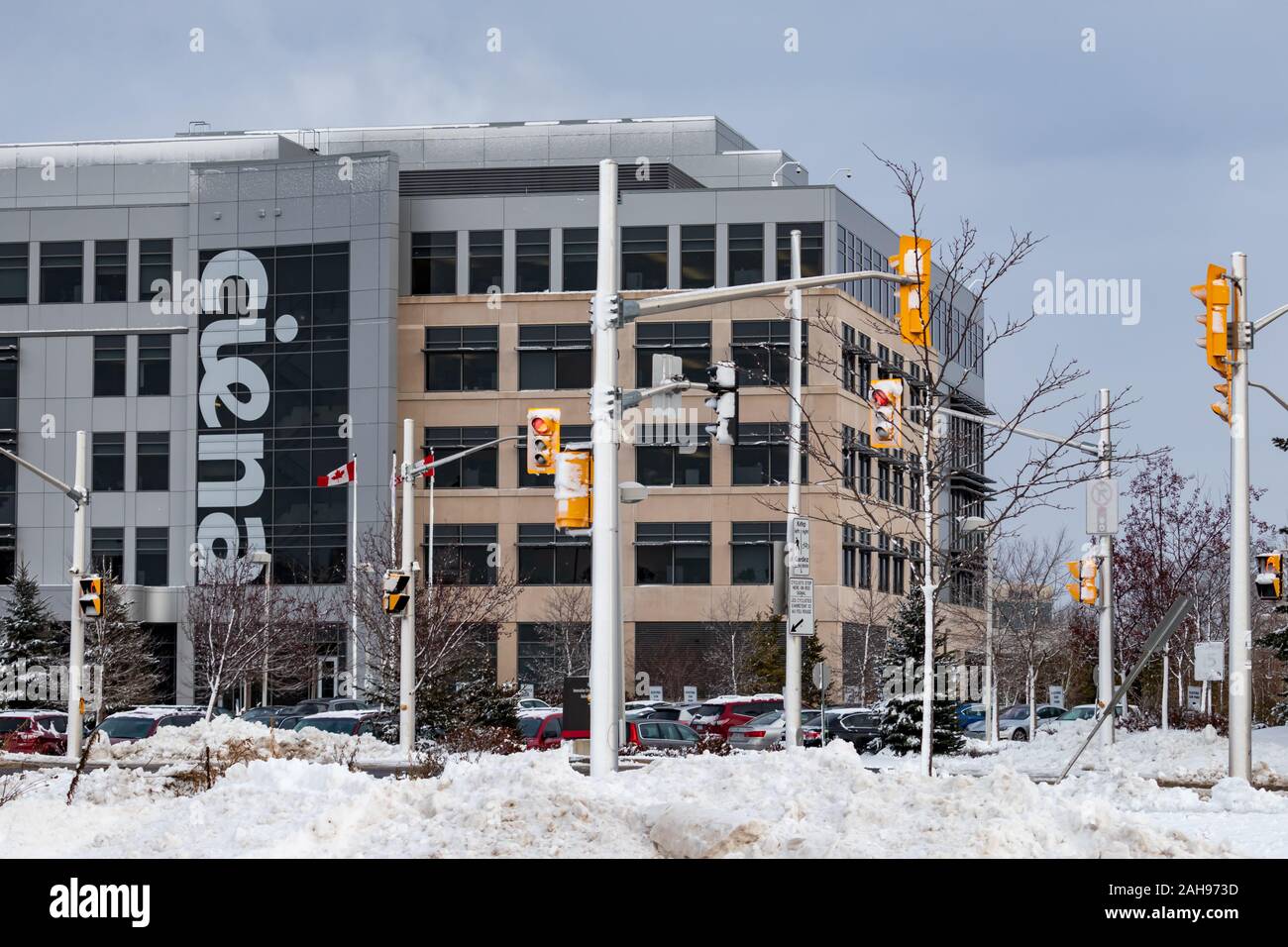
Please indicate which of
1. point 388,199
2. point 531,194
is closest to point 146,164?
point 388,199

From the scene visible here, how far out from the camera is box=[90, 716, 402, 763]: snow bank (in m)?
33.6

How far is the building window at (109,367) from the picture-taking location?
80.5 meters

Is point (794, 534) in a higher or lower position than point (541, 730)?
higher

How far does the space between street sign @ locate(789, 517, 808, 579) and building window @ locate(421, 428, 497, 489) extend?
57750 mm

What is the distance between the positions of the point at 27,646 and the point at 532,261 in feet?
102

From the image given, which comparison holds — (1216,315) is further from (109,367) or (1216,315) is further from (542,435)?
(109,367)

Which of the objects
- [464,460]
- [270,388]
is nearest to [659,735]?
[270,388]

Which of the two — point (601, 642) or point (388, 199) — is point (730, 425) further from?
point (388, 199)

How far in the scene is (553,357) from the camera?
8219 cm

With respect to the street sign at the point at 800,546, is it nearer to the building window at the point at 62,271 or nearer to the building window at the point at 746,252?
the building window at the point at 746,252

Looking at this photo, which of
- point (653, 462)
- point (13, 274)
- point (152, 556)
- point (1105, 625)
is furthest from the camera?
point (653, 462)

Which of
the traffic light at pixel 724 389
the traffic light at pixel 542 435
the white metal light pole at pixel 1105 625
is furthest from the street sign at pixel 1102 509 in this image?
the traffic light at pixel 724 389

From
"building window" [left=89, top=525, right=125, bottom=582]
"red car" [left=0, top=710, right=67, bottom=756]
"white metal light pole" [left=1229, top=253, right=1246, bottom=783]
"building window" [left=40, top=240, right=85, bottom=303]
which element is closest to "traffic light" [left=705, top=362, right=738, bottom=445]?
"white metal light pole" [left=1229, top=253, right=1246, bottom=783]

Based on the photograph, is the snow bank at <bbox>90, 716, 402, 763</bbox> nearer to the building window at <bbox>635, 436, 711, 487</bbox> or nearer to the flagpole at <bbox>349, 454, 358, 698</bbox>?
the flagpole at <bbox>349, 454, 358, 698</bbox>
